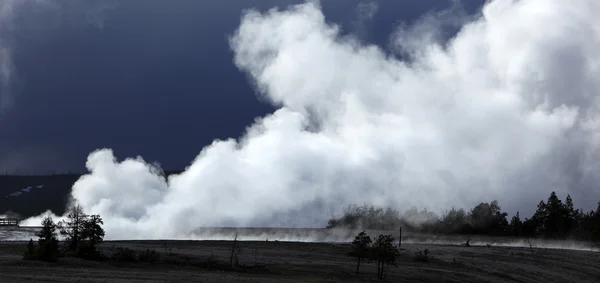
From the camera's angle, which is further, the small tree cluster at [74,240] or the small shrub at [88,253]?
the small shrub at [88,253]

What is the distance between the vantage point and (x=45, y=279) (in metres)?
48.5

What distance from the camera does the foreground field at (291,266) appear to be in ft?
176

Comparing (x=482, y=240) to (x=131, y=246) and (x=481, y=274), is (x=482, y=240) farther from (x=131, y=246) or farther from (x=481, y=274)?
(x=131, y=246)

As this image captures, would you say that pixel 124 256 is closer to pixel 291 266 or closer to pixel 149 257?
pixel 149 257

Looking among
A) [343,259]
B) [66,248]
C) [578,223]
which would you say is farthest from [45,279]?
[578,223]

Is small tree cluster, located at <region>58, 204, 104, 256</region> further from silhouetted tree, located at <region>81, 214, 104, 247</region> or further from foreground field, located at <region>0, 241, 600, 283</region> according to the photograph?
foreground field, located at <region>0, 241, 600, 283</region>

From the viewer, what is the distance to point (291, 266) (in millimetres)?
67312

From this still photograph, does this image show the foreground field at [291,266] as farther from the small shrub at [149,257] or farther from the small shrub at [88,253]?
the small shrub at [88,253]

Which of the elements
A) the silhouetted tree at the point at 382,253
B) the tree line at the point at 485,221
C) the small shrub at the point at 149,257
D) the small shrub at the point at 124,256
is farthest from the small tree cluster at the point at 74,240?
the tree line at the point at 485,221

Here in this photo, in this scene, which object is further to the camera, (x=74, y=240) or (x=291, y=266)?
(x=291, y=266)

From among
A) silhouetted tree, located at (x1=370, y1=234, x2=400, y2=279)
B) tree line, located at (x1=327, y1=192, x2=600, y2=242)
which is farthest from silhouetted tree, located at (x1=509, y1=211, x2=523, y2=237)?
silhouetted tree, located at (x1=370, y1=234, x2=400, y2=279)

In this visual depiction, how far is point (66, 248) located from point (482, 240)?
8863 centimetres

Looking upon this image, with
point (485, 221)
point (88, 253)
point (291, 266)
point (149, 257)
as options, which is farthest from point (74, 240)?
point (485, 221)

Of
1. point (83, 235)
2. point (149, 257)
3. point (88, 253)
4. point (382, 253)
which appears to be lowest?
point (149, 257)
